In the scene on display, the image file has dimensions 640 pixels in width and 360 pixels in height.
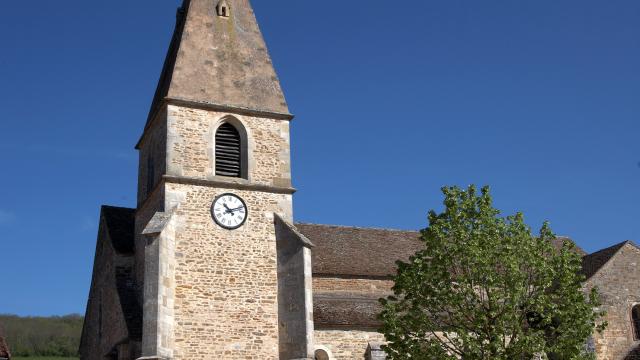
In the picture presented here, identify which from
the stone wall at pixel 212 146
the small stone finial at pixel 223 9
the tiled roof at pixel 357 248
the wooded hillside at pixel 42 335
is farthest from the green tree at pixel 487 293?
the wooded hillside at pixel 42 335

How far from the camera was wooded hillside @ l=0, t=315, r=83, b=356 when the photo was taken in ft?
160

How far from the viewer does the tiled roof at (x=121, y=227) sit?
72.8 ft

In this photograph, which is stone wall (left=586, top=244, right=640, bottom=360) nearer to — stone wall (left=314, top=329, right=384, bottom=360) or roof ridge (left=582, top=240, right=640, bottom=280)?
roof ridge (left=582, top=240, right=640, bottom=280)

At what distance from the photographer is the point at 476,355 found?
1509cm

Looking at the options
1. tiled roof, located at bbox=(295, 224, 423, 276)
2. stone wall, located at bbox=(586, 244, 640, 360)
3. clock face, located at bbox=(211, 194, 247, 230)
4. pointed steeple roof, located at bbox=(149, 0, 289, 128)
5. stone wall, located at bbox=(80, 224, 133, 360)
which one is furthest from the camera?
tiled roof, located at bbox=(295, 224, 423, 276)

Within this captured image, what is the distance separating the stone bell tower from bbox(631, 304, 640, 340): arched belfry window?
10.6m

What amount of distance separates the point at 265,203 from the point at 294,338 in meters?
3.77

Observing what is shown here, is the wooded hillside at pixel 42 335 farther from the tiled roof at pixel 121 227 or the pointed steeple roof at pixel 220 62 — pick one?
the pointed steeple roof at pixel 220 62

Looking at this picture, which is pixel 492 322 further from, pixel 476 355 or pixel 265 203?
pixel 265 203

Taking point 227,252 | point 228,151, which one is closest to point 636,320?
point 227,252

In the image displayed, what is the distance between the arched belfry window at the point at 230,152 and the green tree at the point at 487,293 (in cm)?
644

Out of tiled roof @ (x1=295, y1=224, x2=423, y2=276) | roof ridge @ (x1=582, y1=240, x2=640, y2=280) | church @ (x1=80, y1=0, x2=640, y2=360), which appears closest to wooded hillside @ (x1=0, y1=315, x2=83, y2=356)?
church @ (x1=80, y1=0, x2=640, y2=360)

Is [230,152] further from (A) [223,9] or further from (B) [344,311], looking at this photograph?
(B) [344,311]

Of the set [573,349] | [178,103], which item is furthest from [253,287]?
[573,349]
